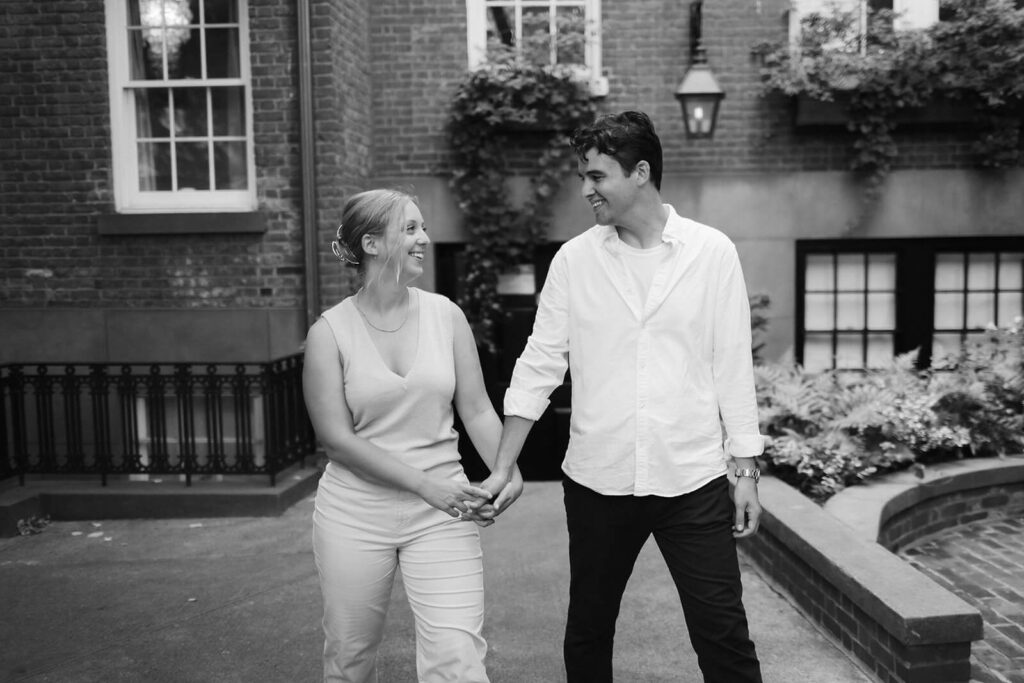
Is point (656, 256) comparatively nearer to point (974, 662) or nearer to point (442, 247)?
point (974, 662)

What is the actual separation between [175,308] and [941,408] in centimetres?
592

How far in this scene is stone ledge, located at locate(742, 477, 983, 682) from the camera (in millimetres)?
3623

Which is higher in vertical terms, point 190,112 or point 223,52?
point 223,52

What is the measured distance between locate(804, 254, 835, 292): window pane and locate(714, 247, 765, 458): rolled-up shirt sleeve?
6.18m

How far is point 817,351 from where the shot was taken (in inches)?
356

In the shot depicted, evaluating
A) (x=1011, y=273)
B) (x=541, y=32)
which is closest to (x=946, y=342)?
(x=1011, y=273)

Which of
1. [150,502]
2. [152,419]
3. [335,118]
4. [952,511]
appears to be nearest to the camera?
[952,511]

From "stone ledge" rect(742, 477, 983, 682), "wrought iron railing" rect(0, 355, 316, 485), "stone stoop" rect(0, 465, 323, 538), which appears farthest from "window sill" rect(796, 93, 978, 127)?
"stone stoop" rect(0, 465, 323, 538)

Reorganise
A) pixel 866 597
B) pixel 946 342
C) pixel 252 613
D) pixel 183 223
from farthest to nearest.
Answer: pixel 946 342
pixel 183 223
pixel 252 613
pixel 866 597

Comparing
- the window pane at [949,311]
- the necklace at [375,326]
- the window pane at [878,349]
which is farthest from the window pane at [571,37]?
the necklace at [375,326]

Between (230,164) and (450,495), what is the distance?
241 inches

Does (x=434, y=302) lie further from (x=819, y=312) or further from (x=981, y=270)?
(x=981, y=270)

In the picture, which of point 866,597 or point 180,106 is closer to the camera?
point 866,597

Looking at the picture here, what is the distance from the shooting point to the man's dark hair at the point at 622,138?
301 centimetres
